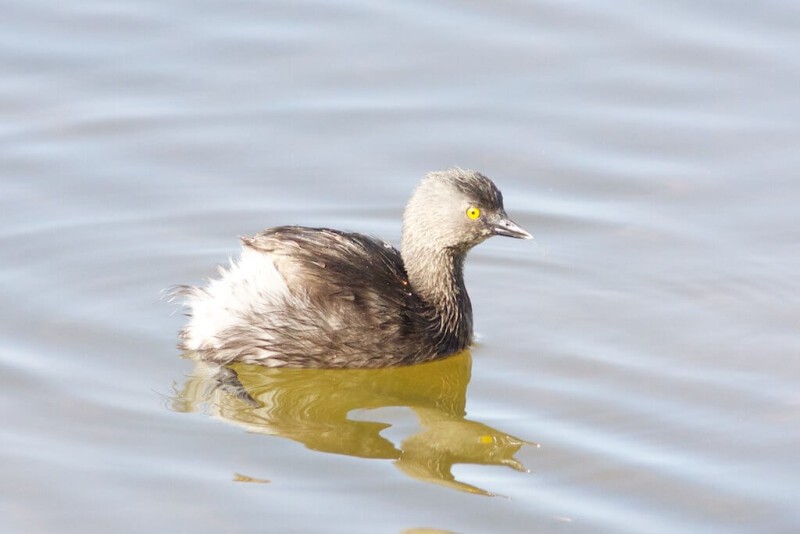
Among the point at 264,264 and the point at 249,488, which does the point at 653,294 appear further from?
the point at 249,488

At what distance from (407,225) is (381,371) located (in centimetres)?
74

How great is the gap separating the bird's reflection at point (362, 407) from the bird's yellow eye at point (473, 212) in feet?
2.18

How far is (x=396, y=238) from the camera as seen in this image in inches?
340

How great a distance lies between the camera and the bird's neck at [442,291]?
7668mm

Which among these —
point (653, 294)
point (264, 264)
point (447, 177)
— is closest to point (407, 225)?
point (447, 177)

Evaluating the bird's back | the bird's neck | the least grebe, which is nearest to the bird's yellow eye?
the least grebe

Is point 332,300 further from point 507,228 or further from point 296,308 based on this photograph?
point 507,228

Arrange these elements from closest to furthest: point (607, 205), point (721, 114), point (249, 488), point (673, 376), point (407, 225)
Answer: point (249, 488)
point (673, 376)
point (407, 225)
point (607, 205)
point (721, 114)

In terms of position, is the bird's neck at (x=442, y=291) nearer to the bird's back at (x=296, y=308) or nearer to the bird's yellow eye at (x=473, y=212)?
the bird's yellow eye at (x=473, y=212)

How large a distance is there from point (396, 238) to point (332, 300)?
141cm

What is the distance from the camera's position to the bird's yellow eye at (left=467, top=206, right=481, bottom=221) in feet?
25.1

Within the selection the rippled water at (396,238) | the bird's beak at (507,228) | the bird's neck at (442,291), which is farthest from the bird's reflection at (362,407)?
the bird's beak at (507,228)

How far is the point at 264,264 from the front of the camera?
7.32 meters

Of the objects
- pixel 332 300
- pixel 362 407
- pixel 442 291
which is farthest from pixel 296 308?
pixel 442 291
